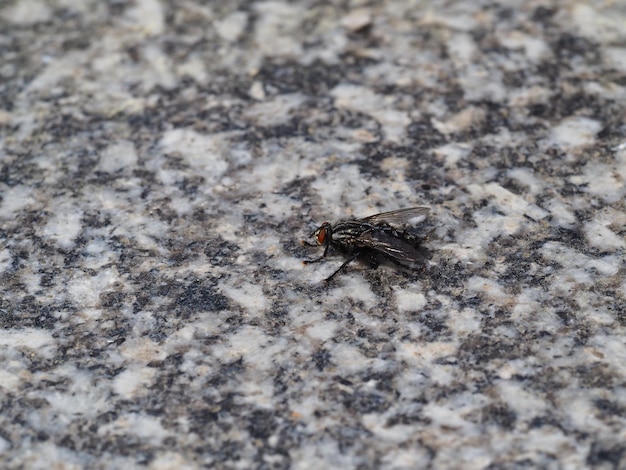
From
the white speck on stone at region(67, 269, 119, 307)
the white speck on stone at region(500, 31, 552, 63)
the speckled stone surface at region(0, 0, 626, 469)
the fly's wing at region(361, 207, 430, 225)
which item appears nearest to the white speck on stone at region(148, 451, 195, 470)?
the speckled stone surface at region(0, 0, 626, 469)

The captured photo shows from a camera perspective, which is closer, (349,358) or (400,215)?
(349,358)

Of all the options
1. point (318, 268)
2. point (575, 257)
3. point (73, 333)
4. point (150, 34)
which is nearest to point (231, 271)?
point (318, 268)

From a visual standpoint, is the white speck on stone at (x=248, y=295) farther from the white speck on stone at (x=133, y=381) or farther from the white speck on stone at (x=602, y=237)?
the white speck on stone at (x=602, y=237)

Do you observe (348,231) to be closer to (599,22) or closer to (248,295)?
(248,295)

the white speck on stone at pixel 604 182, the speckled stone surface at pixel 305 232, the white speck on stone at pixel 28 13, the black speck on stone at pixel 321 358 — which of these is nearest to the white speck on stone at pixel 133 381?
the speckled stone surface at pixel 305 232

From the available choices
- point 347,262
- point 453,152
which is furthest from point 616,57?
point 347,262

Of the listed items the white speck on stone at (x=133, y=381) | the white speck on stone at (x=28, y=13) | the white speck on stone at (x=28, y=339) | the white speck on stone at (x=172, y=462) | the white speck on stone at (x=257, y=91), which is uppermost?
the white speck on stone at (x=28, y=13)
